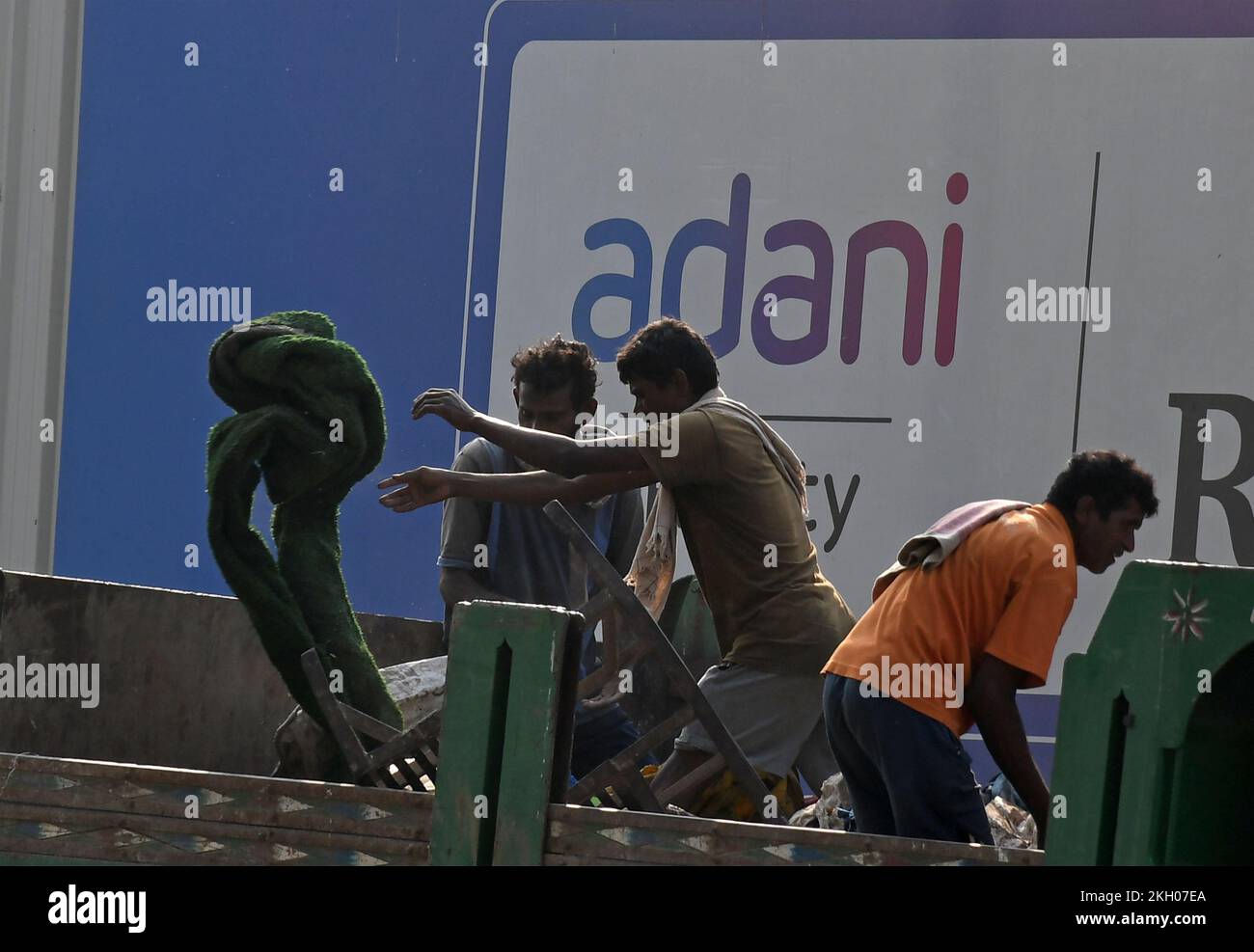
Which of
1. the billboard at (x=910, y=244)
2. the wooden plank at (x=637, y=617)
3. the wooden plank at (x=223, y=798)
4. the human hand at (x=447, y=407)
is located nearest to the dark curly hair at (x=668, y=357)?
the human hand at (x=447, y=407)

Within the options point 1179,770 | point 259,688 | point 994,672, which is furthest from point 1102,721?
point 259,688

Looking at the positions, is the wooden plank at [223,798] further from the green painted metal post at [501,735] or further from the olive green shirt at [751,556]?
the olive green shirt at [751,556]

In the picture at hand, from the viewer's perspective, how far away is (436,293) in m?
4.59

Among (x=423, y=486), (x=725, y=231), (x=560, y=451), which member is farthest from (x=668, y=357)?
(x=725, y=231)

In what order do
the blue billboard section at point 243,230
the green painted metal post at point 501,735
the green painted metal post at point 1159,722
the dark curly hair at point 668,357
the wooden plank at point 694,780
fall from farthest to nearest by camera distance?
1. the blue billboard section at point 243,230
2. the dark curly hair at point 668,357
3. the wooden plank at point 694,780
4. the green painted metal post at point 501,735
5. the green painted metal post at point 1159,722

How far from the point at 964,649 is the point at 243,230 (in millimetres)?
3103

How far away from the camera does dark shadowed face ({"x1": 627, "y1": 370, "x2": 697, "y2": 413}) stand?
9.20ft

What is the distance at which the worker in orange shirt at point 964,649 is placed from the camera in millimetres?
2168

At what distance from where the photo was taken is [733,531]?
2.70 metres

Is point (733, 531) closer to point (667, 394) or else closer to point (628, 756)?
point (667, 394)

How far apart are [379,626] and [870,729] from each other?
140 centimetres

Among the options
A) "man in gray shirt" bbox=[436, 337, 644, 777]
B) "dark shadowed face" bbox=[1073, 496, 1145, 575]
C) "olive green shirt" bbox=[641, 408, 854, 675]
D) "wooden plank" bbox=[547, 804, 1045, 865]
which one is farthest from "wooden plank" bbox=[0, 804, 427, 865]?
"man in gray shirt" bbox=[436, 337, 644, 777]
